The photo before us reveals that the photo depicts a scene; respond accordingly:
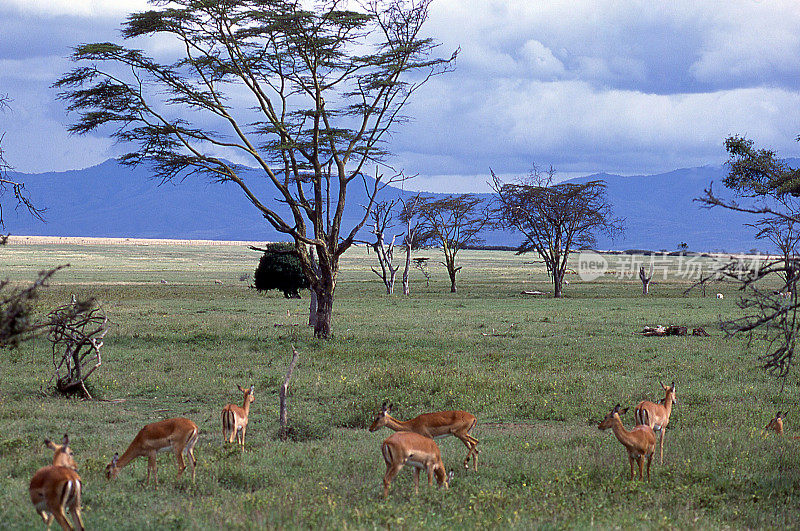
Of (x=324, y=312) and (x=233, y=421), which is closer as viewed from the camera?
(x=233, y=421)

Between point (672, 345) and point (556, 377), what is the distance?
811cm

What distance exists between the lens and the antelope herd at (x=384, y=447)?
662cm

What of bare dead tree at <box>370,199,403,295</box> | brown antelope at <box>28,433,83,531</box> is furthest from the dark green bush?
brown antelope at <box>28,433,83,531</box>

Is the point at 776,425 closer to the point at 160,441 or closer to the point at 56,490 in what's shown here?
the point at 160,441

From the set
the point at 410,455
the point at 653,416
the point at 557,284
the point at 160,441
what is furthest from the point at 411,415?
the point at 557,284

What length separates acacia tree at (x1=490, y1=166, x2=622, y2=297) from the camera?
58.4 m

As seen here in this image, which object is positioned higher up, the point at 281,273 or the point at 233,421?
the point at 281,273

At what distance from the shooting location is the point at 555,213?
59.0 metres

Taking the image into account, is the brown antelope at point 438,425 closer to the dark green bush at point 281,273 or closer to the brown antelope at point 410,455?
the brown antelope at point 410,455

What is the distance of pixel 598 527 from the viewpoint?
7535 millimetres

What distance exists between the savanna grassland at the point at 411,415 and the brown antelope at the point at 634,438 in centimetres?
35

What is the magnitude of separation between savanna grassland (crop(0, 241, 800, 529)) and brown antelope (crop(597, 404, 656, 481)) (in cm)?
35

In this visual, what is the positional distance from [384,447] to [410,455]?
0.33m

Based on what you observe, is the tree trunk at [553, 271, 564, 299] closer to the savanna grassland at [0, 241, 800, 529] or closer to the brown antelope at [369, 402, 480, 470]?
the savanna grassland at [0, 241, 800, 529]
